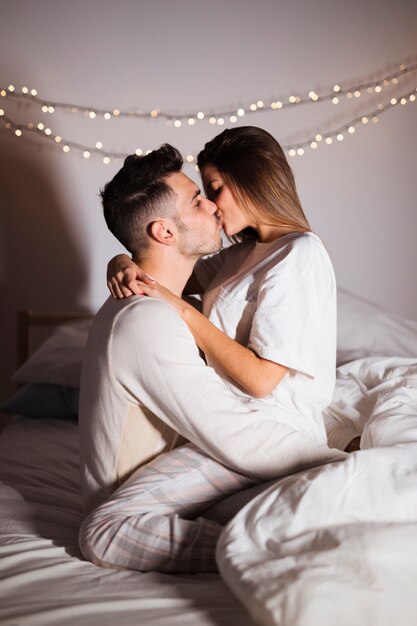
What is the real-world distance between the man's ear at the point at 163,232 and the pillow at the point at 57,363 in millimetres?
972

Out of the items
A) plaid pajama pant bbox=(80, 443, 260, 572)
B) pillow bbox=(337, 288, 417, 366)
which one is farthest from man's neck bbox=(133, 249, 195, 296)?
pillow bbox=(337, 288, 417, 366)

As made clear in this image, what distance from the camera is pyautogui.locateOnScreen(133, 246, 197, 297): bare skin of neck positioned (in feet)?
5.61

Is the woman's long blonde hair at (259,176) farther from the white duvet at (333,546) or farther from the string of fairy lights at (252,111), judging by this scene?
the string of fairy lights at (252,111)

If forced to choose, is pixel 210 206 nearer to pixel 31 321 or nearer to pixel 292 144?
pixel 292 144

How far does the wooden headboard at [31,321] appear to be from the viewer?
116 inches

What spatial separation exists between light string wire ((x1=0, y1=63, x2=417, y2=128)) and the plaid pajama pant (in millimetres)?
1766

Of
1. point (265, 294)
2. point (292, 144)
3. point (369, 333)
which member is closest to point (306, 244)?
point (265, 294)

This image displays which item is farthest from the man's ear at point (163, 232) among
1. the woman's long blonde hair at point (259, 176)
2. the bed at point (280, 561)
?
the bed at point (280, 561)

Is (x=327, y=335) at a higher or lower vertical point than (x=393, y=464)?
higher

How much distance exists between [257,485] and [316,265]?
18.7 inches

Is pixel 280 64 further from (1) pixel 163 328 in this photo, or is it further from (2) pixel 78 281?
(1) pixel 163 328

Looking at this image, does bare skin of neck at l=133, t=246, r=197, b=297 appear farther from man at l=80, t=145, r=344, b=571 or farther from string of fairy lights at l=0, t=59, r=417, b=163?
string of fairy lights at l=0, t=59, r=417, b=163

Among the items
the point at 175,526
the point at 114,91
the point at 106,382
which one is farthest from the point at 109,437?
the point at 114,91

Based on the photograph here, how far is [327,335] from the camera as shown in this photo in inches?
65.0
